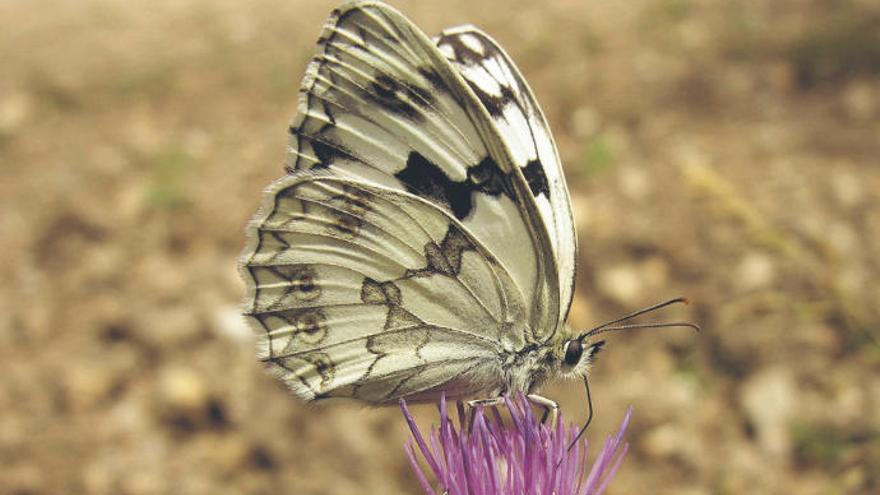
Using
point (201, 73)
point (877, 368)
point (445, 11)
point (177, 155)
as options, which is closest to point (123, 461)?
point (177, 155)

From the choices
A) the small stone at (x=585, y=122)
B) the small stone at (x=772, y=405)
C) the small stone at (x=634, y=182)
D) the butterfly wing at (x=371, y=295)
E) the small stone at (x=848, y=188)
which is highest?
the small stone at (x=585, y=122)

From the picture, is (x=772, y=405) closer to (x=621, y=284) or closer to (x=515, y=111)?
(x=621, y=284)

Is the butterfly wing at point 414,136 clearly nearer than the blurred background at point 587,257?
Yes

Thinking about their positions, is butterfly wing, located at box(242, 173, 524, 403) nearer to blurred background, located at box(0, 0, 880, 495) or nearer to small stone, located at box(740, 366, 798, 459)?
blurred background, located at box(0, 0, 880, 495)

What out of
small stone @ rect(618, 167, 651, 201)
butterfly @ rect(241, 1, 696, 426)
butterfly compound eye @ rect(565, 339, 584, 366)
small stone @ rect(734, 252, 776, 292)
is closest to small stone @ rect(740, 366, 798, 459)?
small stone @ rect(734, 252, 776, 292)

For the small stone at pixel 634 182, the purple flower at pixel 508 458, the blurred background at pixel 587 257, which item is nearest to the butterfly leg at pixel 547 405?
the purple flower at pixel 508 458

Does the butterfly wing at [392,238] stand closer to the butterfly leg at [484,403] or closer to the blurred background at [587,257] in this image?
the butterfly leg at [484,403]

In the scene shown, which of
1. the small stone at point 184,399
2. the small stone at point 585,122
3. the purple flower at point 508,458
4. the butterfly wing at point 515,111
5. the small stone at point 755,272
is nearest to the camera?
the purple flower at point 508,458
